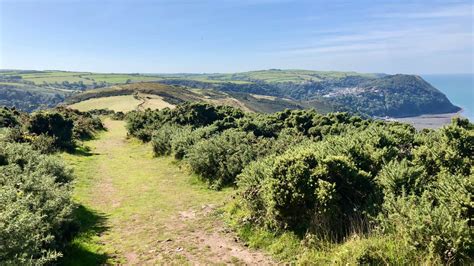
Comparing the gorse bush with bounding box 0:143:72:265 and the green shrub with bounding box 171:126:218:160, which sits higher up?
the gorse bush with bounding box 0:143:72:265

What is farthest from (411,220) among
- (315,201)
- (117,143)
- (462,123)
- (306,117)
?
(117,143)

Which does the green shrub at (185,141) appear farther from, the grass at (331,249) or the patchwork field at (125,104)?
the patchwork field at (125,104)

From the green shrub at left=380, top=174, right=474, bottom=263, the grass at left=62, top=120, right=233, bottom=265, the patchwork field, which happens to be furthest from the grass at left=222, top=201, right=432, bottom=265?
the patchwork field

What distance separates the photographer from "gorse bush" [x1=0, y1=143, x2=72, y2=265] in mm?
6605

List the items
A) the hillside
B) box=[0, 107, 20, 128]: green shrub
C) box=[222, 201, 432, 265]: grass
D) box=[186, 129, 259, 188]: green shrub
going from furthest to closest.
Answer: the hillside
box=[0, 107, 20, 128]: green shrub
box=[186, 129, 259, 188]: green shrub
box=[222, 201, 432, 265]: grass

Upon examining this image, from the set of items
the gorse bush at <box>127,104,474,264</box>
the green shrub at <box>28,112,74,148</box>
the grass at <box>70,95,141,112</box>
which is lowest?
the grass at <box>70,95,141,112</box>

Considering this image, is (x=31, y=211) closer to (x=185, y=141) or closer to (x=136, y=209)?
(x=136, y=209)

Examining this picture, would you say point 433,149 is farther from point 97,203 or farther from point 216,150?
point 97,203

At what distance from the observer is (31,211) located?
8539 mm

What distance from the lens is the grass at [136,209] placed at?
32.0ft

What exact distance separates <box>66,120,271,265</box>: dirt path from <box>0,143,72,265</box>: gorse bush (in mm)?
1376

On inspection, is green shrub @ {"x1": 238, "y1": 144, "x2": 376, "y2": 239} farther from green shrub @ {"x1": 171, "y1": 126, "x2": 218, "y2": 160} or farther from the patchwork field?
the patchwork field

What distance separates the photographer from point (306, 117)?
34781 mm

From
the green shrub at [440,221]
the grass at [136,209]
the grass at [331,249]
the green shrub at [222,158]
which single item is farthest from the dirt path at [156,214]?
the green shrub at [440,221]
